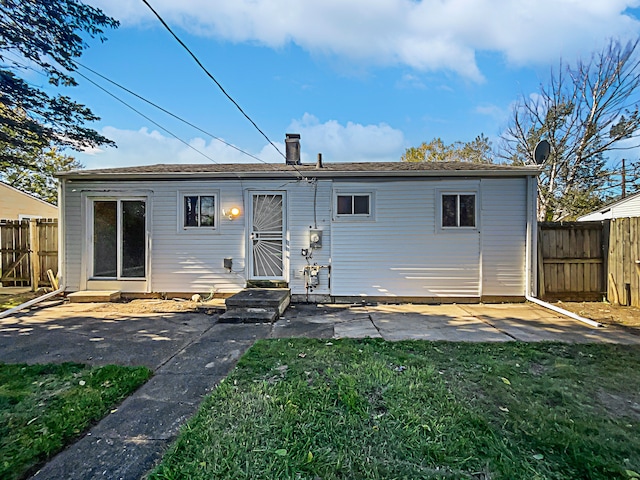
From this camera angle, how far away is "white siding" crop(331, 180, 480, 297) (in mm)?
6883

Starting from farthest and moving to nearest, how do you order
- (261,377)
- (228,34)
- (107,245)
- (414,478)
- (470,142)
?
(470,142) < (107,245) < (228,34) < (261,377) < (414,478)

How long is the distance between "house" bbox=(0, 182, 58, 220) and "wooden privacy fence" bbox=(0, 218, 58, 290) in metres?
Answer: 6.53

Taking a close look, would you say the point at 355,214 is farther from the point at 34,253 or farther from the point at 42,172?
the point at 42,172

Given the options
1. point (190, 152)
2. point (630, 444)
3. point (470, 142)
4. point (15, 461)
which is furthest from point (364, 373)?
point (470, 142)

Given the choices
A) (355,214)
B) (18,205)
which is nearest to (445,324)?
(355,214)

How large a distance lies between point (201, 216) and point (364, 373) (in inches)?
213

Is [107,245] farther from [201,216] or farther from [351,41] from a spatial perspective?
[351,41]

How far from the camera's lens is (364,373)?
3.17 meters

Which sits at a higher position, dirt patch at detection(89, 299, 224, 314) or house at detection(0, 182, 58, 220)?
house at detection(0, 182, 58, 220)

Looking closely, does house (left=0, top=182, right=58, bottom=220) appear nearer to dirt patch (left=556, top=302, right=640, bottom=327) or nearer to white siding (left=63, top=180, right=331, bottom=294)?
white siding (left=63, top=180, right=331, bottom=294)

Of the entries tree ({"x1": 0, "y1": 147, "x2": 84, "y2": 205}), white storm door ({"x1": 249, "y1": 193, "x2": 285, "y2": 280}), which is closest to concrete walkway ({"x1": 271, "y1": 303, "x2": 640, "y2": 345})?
white storm door ({"x1": 249, "y1": 193, "x2": 285, "y2": 280})

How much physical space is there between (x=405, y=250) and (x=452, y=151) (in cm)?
2007

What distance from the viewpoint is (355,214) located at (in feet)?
22.9

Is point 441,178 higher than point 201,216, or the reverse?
point 441,178
